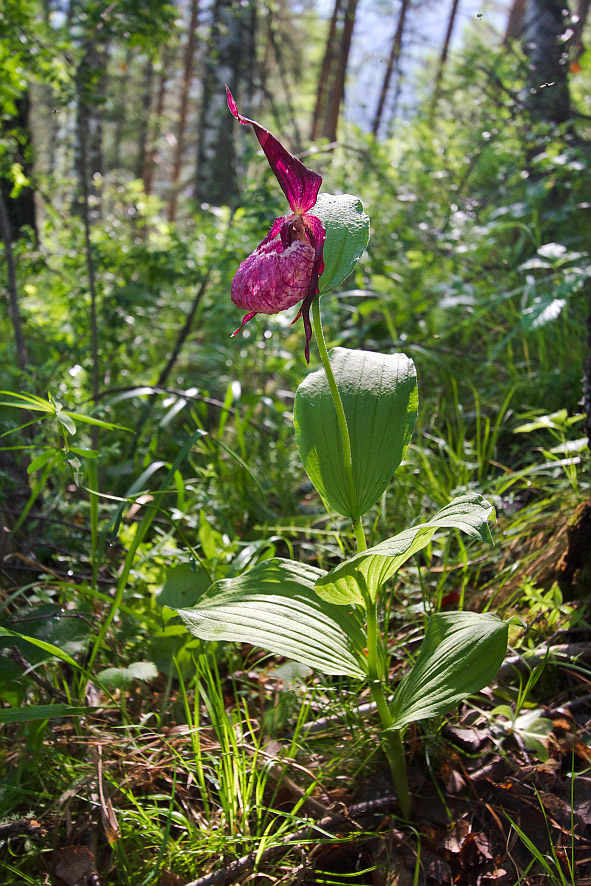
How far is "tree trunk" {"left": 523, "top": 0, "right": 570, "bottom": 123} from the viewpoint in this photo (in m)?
3.04

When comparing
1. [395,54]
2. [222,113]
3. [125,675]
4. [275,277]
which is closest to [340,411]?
[275,277]

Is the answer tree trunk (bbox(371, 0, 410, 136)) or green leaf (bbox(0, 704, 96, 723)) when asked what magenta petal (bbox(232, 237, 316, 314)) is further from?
tree trunk (bbox(371, 0, 410, 136))

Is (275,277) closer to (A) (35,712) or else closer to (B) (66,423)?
(B) (66,423)

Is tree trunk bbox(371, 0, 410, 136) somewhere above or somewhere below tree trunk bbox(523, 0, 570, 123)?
above

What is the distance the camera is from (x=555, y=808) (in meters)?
1.18

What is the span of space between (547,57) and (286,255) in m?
3.68

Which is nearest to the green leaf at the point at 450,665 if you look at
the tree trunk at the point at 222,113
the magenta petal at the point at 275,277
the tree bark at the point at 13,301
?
the magenta petal at the point at 275,277

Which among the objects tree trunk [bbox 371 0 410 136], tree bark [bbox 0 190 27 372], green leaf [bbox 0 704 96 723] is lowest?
green leaf [bbox 0 704 96 723]

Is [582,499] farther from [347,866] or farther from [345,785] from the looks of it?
[347,866]

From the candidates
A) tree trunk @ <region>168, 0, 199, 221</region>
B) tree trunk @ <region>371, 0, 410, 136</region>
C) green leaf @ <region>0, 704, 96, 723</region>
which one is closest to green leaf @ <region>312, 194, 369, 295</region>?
green leaf @ <region>0, 704, 96, 723</region>

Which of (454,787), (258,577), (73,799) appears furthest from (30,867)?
(454,787)

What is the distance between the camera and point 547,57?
356 centimetres

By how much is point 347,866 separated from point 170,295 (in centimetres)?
319

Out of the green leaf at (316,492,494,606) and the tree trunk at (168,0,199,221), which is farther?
the tree trunk at (168,0,199,221)
